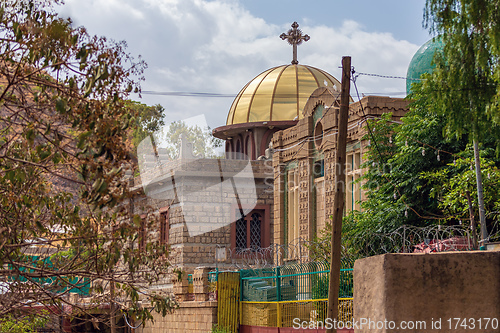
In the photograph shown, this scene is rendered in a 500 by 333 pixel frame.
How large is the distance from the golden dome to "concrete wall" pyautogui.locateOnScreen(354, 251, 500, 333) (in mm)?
25587

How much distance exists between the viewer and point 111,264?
845 centimetres

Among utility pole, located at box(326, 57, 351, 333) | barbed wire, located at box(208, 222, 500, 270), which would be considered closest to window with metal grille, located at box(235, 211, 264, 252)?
barbed wire, located at box(208, 222, 500, 270)

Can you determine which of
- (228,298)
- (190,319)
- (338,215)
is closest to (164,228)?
(190,319)

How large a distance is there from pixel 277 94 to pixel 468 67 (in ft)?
75.7

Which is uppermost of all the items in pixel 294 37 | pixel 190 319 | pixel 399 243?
pixel 294 37

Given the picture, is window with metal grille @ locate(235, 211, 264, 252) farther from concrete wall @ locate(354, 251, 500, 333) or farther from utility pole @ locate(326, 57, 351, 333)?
concrete wall @ locate(354, 251, 500, 333)

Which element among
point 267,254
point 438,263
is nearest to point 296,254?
point 267,254

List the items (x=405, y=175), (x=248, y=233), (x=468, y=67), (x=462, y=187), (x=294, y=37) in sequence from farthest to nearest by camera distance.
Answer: (x=294, y=37) < (x=248, y=233) < (x=405, y=175) < (x=462, y=187) < (x=468, y=67)

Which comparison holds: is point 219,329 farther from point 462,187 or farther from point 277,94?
point 277,94

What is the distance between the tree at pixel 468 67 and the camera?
886 centimetres

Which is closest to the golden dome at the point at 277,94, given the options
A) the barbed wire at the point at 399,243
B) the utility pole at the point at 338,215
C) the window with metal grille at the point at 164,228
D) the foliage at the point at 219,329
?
the window with metal grille at the point at 164,228

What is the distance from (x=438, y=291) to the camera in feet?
18.8

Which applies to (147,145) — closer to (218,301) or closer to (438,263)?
(218,301)

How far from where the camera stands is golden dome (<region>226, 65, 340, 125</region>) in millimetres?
31812
